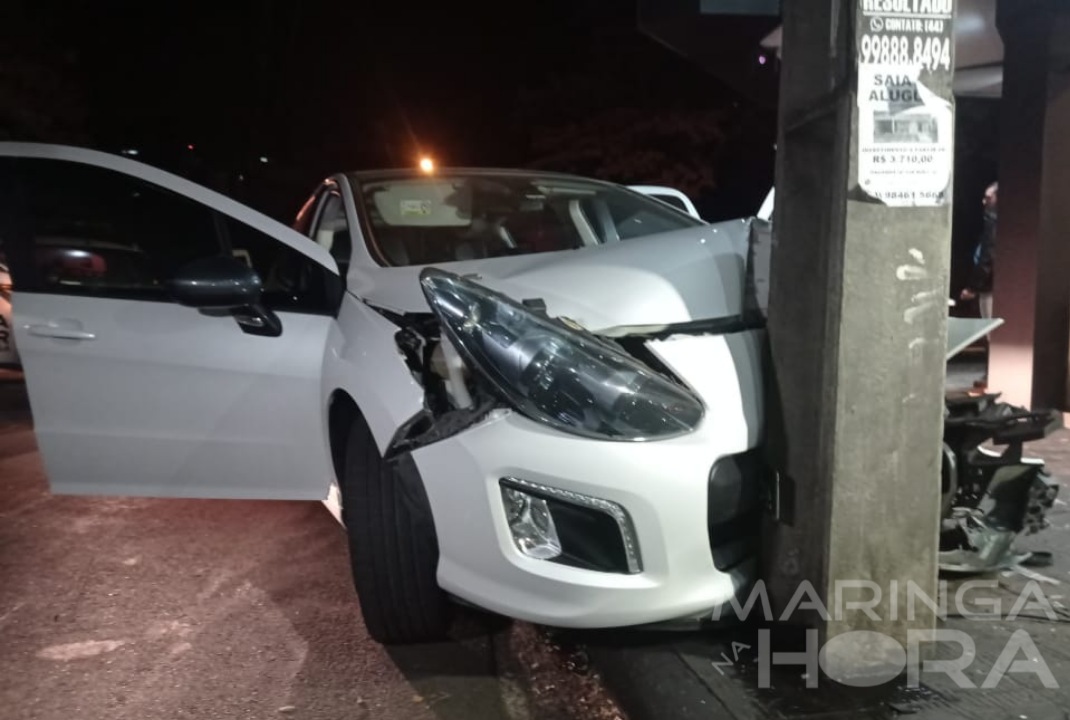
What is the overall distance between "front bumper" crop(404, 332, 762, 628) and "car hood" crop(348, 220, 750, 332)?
139 millimetres

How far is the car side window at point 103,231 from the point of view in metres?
3.68

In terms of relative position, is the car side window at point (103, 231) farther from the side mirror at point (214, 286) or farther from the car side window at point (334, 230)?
the car side window at point (334, 230)

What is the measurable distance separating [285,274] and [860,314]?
7.57 ft

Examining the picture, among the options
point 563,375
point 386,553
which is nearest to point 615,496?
point 563,375

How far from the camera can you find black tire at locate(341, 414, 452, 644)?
3088mm

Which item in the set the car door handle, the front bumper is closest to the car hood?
the front bumper

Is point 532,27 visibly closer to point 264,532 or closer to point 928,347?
point 264,532

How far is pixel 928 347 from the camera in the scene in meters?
2.62

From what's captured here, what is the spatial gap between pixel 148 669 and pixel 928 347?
275 centimetres

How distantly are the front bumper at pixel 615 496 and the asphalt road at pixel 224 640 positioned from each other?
0.52 metres

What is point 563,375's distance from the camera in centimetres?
251

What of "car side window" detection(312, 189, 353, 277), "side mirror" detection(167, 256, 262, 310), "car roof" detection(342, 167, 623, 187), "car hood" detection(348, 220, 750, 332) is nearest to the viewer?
"car hood" detection(348, 220, 750, 332)

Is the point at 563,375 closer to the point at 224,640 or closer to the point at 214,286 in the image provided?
the point at 214,286

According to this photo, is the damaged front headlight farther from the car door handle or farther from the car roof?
the car roof
